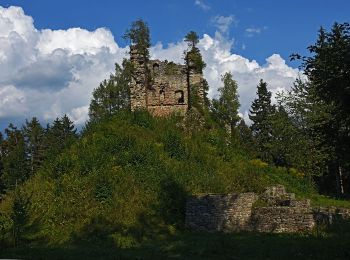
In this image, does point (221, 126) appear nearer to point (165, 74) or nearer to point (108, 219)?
point (165, 74)

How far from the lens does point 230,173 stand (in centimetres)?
2417

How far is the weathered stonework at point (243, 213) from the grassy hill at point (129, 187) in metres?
0.98

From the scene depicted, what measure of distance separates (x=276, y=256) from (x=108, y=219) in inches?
364

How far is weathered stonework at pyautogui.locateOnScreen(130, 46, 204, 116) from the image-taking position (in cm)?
3206

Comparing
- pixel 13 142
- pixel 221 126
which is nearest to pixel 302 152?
pixel 221 126

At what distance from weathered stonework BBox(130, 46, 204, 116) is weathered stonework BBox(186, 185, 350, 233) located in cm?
1287

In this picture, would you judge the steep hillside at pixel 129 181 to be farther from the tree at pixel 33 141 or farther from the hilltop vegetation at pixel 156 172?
the tree at pixel 33 141

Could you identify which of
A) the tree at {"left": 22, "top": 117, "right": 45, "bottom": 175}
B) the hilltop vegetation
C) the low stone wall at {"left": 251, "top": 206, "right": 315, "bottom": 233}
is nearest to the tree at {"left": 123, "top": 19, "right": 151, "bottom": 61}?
the hilltop vegetation

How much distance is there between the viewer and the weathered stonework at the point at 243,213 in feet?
60.9

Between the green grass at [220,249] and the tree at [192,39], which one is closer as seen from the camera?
the green grass at [220,249]

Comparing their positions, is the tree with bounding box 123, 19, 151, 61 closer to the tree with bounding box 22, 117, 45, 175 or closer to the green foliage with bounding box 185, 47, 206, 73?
the green foliage with bounding box 185, 47, 206, 73

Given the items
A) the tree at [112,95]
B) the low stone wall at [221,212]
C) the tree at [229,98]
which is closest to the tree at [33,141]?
the tree at [112,95]

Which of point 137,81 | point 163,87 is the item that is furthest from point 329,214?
point 137,81

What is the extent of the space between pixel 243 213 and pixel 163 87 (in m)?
14.9
